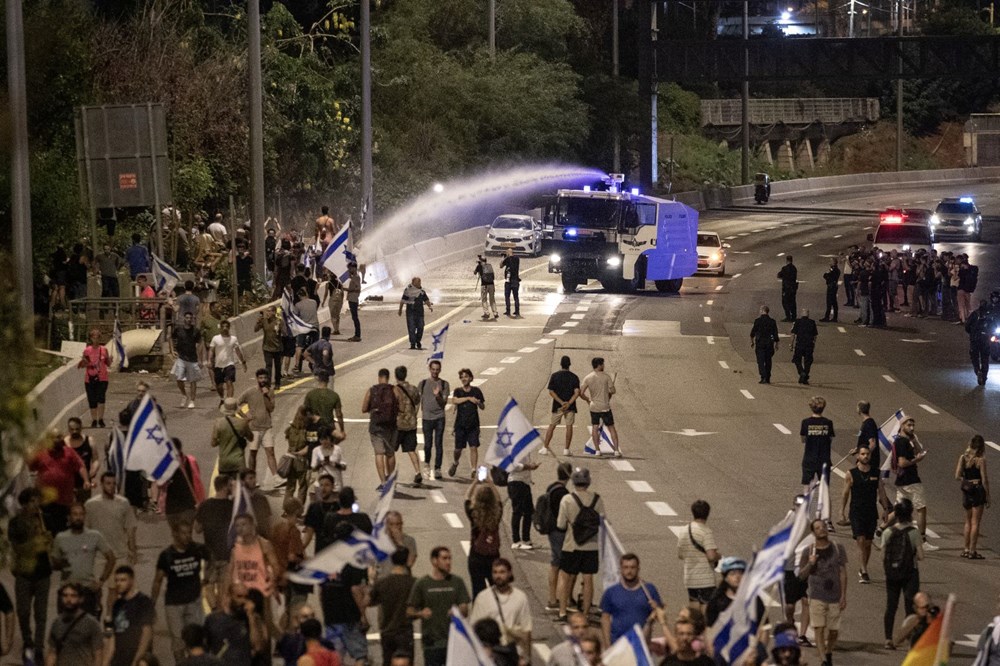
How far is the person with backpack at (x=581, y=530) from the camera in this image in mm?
16656

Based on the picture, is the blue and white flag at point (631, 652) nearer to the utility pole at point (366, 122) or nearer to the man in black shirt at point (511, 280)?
the man in black shirt at point (511, 280)

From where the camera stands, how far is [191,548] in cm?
1438

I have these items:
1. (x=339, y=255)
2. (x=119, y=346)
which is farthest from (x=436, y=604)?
(x=339, y=255)

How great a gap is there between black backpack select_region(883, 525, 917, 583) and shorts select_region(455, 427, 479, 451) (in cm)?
721

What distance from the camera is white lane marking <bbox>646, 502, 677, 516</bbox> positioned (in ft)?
72.5

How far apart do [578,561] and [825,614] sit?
2269 mm

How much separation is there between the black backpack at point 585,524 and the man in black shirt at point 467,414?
622cm

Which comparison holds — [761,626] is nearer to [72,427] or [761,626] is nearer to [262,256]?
[72,427]

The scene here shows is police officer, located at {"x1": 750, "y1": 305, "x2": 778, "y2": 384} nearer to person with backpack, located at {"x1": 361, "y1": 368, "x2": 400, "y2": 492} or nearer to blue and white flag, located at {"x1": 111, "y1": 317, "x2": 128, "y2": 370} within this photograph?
blue and white flag, located at {"x1": 111, "y1": 317, "x2": 128, "y2": 370}

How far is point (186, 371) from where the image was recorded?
27.8 m

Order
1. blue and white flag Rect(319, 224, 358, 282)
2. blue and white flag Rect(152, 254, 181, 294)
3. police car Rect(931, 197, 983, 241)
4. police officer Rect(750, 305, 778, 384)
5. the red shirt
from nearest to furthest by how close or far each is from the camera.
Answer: the red shirt
blue and white flag Rect(152, 254, 181, 294)
police officer Rect(750, 305, 778, 384)
blue and white flag Rect(319, 224, 358, 282)
police car Rect(931, 197, 983, 241)

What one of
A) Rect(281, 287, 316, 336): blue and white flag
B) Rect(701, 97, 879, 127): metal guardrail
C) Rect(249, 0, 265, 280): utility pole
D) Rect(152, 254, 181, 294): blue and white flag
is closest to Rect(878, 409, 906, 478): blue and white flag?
Rect(281, 287, 316, 336): blue and white flag

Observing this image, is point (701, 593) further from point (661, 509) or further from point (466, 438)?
point (466, 438)

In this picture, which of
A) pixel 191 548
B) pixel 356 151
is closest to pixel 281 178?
pixel 356 151
